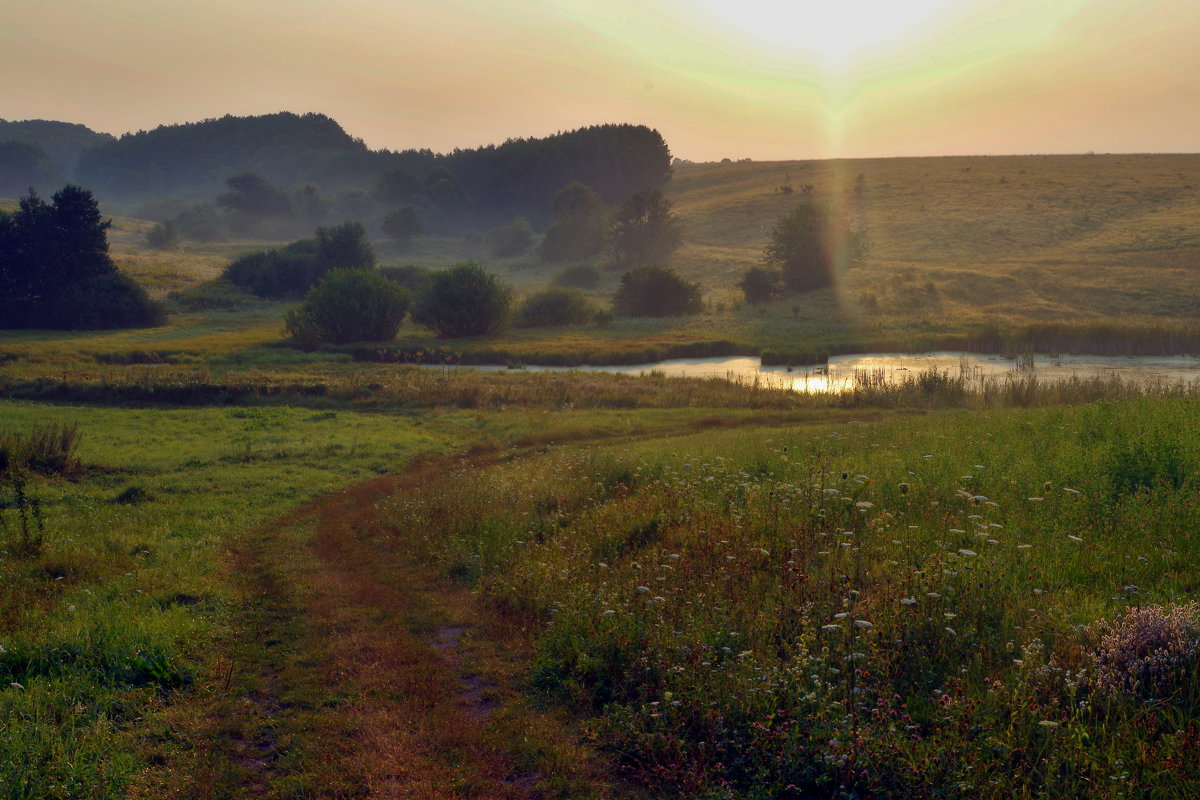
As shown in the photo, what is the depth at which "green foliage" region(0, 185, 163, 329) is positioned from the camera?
201 feet

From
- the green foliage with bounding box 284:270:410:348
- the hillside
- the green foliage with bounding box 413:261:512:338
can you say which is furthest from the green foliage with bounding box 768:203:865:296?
the green foliage with bounding box 284:270:410:348

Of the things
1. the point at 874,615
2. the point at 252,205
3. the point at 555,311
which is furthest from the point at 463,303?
the point at 252,205

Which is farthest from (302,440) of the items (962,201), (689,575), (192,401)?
(962,201)

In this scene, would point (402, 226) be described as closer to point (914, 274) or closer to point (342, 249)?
point (342, 249)

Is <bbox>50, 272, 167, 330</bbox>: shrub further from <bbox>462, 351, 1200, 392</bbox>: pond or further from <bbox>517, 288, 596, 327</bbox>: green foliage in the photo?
<bbox>462, 351, 1200, 392</bbox>: pond

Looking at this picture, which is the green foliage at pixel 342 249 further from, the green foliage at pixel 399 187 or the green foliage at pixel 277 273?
the green foliage at pixel 399 187

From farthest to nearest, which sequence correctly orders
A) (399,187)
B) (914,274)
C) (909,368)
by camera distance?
(399,187) → (914,274) → (909,368)

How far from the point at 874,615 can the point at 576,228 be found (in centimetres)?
11990

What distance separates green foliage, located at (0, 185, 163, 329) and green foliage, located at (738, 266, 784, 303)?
53441 mm

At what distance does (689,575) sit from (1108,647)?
4286 millimetres

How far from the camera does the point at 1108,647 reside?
20.0 feet

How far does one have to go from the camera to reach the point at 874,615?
7297mm

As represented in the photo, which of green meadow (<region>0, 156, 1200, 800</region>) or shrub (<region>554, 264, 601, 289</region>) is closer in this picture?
green meadow (<region>0, 156, 1200, 800</region>)

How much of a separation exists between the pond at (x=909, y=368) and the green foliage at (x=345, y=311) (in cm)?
1211
